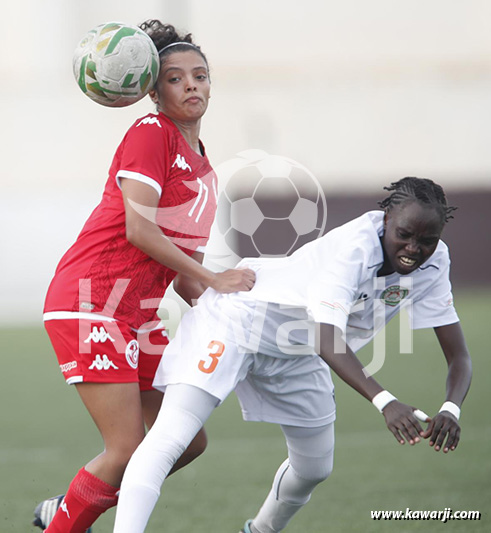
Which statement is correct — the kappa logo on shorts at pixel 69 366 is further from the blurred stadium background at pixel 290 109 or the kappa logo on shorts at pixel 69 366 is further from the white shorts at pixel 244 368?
the blurred stadium background at pixel 290 109

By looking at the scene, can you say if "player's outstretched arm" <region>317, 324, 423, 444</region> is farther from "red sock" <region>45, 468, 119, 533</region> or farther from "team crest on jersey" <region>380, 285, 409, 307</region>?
"red sock" <region>45, 468, 119, 533</region>

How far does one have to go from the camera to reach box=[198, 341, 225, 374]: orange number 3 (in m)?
3.09

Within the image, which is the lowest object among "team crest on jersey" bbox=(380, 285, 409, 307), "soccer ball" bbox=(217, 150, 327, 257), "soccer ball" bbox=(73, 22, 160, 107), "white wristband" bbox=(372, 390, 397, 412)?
"soccer ball" bbox=(217, 150, 327, 257)

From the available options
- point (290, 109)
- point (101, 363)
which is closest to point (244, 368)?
point (101, 363)

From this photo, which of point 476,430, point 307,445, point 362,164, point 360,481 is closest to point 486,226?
point 362,164

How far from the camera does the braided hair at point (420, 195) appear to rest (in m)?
2.97

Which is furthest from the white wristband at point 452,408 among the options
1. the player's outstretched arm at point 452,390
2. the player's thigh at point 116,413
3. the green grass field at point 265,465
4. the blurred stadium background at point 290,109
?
the blurred stadium background at point 290,109

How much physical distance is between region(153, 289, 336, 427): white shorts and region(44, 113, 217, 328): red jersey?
0.63 ft

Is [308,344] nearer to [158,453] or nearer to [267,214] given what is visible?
[158,453]

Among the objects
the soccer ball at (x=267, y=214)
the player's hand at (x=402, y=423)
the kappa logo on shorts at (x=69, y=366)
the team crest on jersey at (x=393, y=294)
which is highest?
the team crest on jersey at (x=393, y=294)

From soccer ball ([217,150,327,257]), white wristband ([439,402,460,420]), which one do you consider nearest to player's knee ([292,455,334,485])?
white wristband ([439,402,460,420])

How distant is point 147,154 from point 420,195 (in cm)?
94

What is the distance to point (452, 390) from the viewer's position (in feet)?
10.2

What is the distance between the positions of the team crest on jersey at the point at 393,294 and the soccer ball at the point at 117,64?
3.70ft
